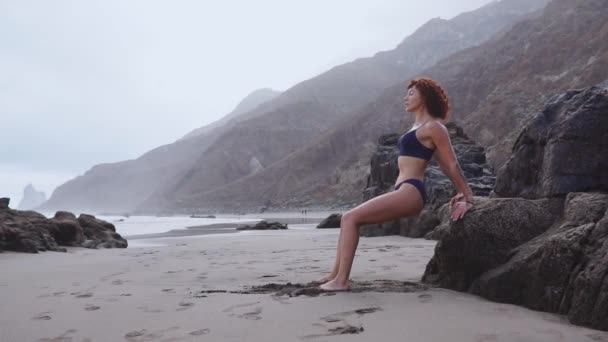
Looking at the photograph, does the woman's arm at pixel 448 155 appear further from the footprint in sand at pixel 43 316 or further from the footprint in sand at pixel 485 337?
the footprint in sand at pixel 43 316

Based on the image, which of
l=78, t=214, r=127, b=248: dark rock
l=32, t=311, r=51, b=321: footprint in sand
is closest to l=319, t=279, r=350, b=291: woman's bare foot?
l=32, t=311, r=51, b=321: footprint in sand

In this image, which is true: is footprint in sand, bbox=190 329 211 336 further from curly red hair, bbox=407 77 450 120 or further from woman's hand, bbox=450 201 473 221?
curly red hair, bbox=407 77 450 120

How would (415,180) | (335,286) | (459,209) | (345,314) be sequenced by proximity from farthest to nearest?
(415,180)
(335,286)
(459,209)
(345,314)

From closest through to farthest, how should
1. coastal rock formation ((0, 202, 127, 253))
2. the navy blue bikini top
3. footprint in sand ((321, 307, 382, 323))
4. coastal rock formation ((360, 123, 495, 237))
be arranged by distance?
footprint in sand ((321, 307, 382, 323)) < the navy blue bikini top < coastal rock formation ((0, 202, 127, 253)) < coastal rock formation ((360, 123, 495, 237))

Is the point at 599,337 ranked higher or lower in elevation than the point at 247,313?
lower

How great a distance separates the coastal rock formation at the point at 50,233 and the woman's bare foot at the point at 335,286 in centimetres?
868

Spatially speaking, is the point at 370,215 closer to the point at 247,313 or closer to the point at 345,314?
the point at 345,314

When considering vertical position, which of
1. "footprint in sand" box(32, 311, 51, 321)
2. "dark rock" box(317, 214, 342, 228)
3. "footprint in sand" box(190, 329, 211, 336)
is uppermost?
Answer: "dark rock" box(317, 214, 342, 228)

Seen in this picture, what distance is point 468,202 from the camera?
4.04 meters

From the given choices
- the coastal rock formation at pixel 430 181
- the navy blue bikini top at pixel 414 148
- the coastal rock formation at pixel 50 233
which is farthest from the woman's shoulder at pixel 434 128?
the coastal rock formation at pixel 50 233

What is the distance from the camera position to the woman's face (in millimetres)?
4348

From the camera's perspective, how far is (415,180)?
4184 millimetres

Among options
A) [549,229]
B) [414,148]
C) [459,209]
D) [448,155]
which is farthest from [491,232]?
[414,148]

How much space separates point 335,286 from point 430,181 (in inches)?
401
